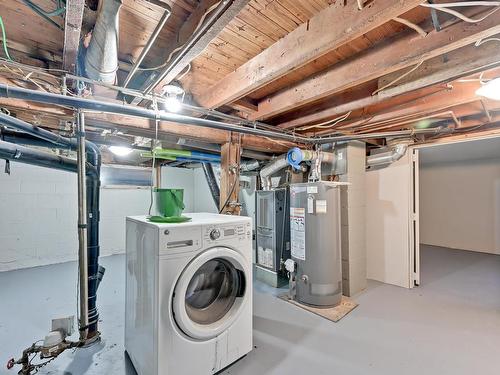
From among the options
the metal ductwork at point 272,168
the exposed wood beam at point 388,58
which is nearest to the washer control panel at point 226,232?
the exposed wood beam at point 388,58

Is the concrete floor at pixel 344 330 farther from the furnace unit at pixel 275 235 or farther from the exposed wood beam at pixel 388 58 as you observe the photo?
the exposed wood beam at pixel 388 58

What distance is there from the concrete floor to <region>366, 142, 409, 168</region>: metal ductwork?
1.69 metres

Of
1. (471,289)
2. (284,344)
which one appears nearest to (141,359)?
(284,344)

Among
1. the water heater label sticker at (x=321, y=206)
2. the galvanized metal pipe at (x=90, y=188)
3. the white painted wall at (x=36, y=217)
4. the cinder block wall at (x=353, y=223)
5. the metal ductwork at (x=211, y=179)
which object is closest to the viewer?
the galvanized metal pipe at (x=90, y=188)

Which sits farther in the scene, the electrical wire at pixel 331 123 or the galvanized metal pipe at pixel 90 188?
the electrical wire at pixel 331 123

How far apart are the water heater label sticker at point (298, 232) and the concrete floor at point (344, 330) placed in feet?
1.99

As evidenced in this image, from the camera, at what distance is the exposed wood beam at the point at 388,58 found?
122 centimetres

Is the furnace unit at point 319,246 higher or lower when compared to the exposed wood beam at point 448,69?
lower

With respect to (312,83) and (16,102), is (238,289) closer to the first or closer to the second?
(312,83)

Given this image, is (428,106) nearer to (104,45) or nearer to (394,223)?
(394,223)

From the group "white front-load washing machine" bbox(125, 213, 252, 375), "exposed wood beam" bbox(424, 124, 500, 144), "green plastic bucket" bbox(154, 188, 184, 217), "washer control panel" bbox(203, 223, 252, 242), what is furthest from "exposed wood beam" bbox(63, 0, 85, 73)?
"exposed wood beam" bbox(424, 124, 500, 144)

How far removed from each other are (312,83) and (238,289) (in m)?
1.75

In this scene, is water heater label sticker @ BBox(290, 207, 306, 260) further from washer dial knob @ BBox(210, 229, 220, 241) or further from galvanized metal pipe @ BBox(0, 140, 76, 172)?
galvanized metal pipe @ BBox(0, 140, 76, 172)

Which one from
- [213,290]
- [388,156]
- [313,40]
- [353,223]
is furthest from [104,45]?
[388,156]
